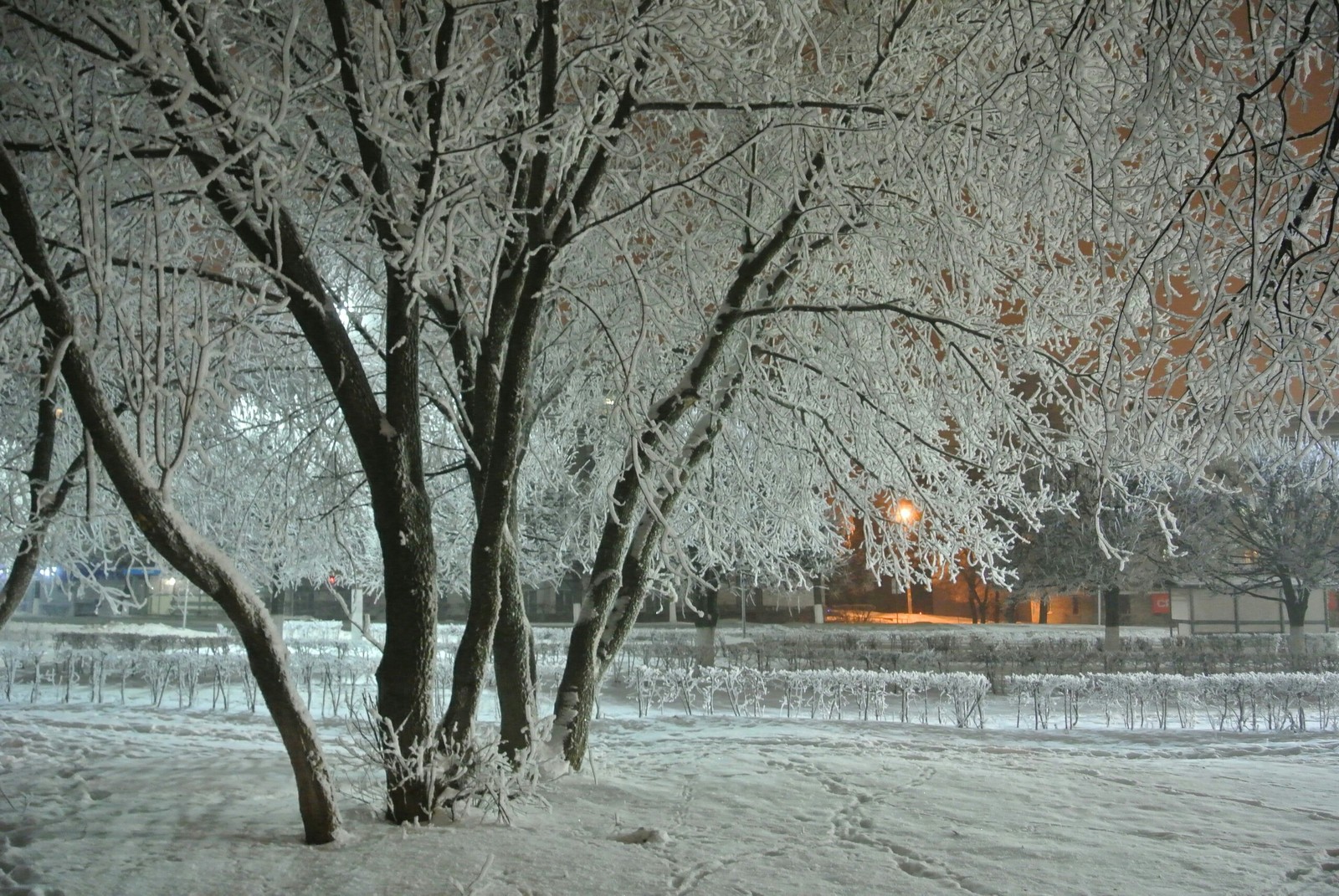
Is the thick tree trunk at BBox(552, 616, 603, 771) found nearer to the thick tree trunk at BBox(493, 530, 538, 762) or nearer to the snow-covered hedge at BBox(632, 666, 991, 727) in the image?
the thick tree trunk at BBox(493, 530, 538, 762)

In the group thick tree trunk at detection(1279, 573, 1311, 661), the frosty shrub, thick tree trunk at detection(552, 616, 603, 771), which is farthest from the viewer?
thick tree trunk at detection(1279, 573, 1311, 661)

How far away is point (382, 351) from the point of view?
718 cm

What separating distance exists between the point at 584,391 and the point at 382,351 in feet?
8.33

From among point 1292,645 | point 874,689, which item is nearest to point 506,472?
point 874,689

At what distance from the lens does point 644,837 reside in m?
5.23

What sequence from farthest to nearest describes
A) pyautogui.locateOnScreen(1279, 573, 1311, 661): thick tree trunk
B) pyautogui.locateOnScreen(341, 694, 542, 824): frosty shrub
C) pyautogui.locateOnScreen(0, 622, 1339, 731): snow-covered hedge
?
pyautogui.locateOnScreen(1279, 573, 1311, 661): thick tree trunk → pyautogui.locateOnScreen(0, 622, 1339, 731): snow-covered hedge → pyautogui.locateOnScreen(341, 694, 542, 824): frosty shrub

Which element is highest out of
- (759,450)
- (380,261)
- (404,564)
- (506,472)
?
(380,261)

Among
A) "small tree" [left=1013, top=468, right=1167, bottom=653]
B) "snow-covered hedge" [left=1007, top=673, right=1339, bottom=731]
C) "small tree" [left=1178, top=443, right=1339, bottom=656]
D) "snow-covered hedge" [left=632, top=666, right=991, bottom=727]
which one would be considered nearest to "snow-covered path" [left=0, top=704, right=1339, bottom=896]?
"snow-covered hedge" [left=1007, top=673, right=1339, bottom=731]

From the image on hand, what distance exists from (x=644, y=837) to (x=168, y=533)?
9.64 ft

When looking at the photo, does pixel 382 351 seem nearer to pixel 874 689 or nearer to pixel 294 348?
pixel 294 348

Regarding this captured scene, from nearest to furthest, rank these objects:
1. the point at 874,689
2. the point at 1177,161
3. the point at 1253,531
A: the point at 1177,161 → the point at 874,689 → the point at 1253,531

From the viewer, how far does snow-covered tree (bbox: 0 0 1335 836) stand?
440 centimetres

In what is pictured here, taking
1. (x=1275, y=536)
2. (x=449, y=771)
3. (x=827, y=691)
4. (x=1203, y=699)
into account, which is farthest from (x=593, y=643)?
(x=1275, y=536)

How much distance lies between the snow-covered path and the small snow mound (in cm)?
4
